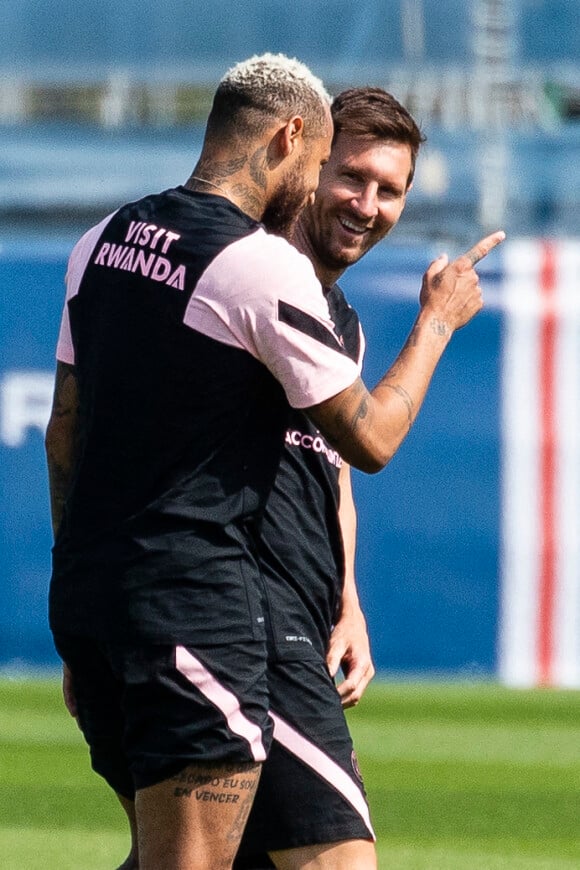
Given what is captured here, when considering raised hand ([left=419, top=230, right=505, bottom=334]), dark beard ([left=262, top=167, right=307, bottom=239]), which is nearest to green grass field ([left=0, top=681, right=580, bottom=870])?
raised hand ([left=419, top=230, right=505, bottom=334])

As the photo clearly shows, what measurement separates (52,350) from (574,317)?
2989 millimetres

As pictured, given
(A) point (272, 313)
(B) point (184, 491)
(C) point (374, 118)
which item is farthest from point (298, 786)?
(C) point (374, 118)

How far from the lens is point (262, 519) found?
116 inches

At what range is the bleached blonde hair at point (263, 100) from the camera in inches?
111

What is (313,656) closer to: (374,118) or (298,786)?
(298,786)

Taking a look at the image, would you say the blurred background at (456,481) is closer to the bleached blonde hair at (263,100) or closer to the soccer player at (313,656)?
the soccer player at (313,656)

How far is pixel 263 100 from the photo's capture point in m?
2.81

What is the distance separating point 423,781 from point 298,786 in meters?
3.58

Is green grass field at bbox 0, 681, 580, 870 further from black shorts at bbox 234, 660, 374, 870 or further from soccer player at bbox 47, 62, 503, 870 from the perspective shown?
soccer player at bbox 47, 62, 503, 870

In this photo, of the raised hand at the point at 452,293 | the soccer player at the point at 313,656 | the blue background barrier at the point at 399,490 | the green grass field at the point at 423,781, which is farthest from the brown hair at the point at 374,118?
the blue background barrier at the point at 399,490

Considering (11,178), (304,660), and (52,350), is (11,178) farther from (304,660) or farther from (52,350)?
(304,660)

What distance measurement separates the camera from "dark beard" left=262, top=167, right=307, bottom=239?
2.86 meters

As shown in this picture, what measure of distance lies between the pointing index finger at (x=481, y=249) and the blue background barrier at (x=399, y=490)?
5.49 metres

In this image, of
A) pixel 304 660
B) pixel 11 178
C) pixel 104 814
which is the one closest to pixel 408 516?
pixel 104 814
